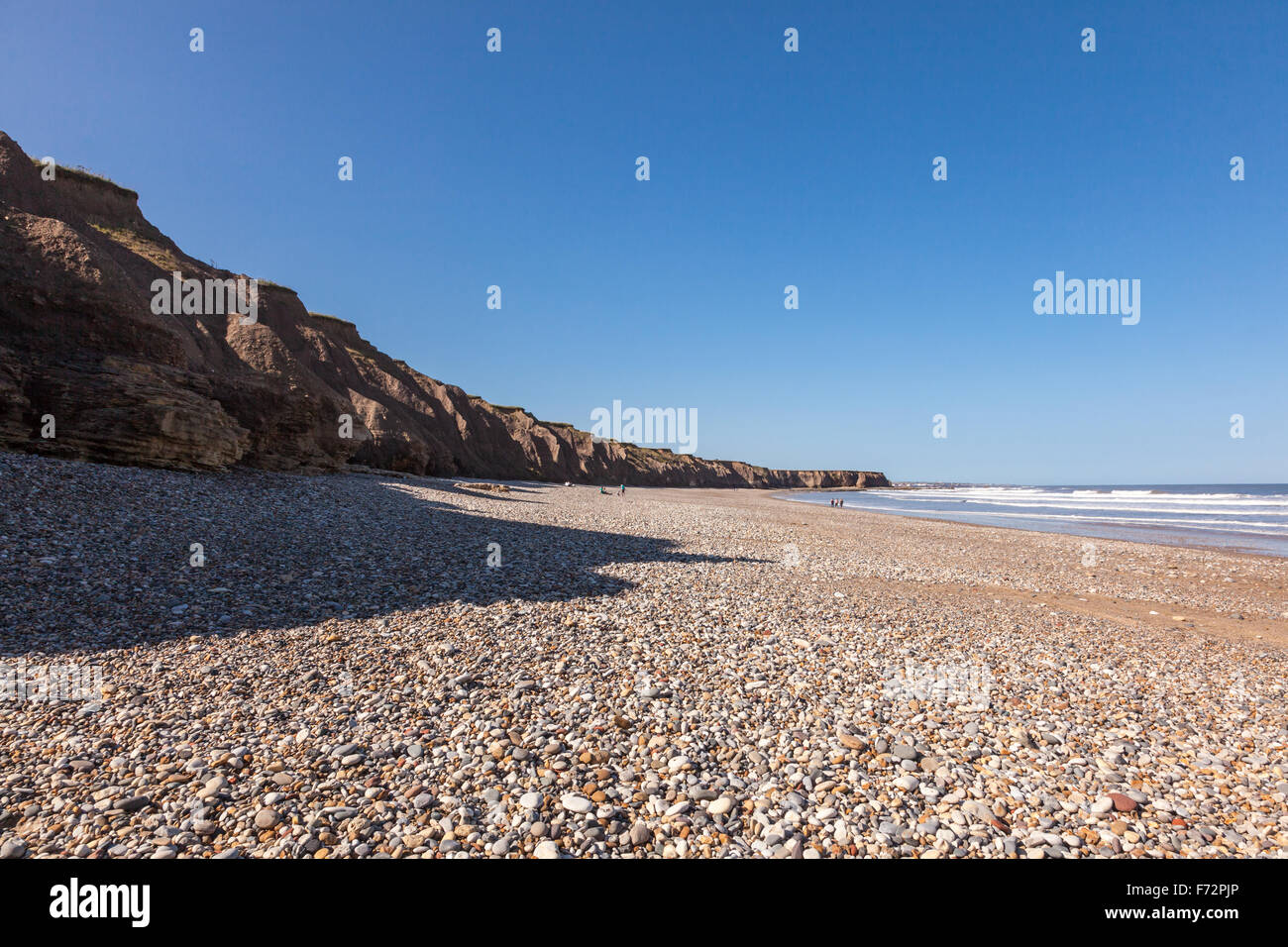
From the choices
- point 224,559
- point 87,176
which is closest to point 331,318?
point 87,176

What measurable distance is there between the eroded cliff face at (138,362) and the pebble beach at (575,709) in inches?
223

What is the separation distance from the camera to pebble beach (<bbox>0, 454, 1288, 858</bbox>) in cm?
445

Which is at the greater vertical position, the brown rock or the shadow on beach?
the shadow on beach

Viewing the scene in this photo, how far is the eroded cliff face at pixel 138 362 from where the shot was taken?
1922 cm

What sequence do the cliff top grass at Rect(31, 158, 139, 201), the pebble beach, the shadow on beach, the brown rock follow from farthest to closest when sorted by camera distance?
the cliff top grass at Rect(31, 158, 139, 201)
the shadow on beach
the brown rock
the pebble beach

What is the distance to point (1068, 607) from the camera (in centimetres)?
1402

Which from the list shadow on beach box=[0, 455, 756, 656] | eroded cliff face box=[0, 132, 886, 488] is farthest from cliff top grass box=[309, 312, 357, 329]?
shadow on beach box=[0, 455, 756, 656]

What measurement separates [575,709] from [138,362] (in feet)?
86.9

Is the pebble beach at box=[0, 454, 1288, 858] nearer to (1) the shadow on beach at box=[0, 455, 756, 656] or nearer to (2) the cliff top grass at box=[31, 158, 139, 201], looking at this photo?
(1) the shadow on beach at box=[0, 455, 756, 656]

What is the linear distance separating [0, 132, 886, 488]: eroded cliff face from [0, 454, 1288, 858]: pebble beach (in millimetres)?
5667

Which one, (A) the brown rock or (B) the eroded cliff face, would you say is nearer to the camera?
(A) the brown rock

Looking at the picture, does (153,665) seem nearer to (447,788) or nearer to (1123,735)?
(447,788)

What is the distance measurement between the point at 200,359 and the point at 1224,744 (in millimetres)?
40758
